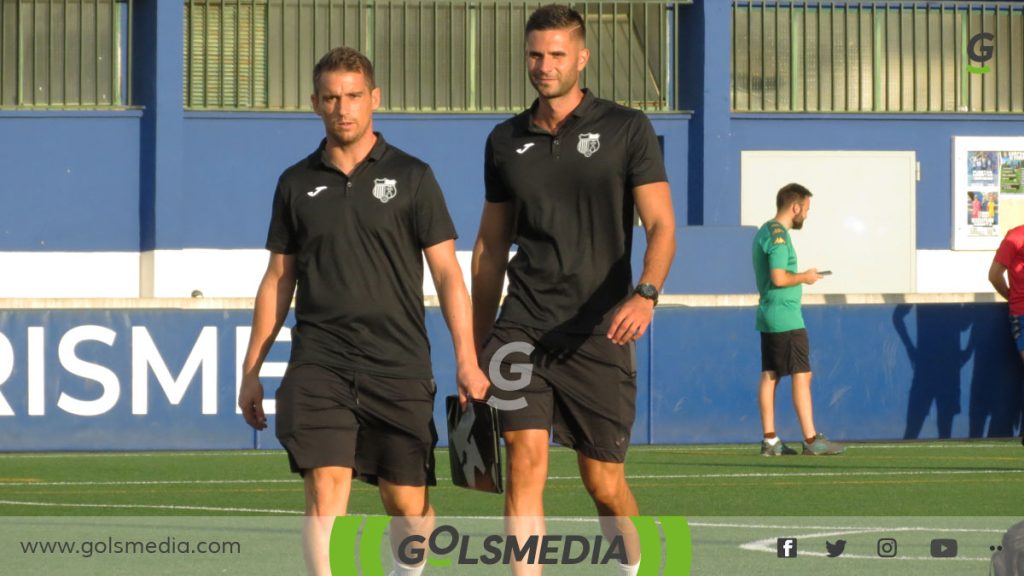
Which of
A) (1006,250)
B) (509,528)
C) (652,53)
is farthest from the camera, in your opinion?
(652,53)

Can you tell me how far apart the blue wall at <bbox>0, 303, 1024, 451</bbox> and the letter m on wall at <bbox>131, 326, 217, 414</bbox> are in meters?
0.02

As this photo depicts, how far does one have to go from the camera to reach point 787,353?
46.8 feet

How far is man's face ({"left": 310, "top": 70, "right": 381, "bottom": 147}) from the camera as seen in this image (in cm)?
688

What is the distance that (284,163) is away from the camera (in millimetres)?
27531

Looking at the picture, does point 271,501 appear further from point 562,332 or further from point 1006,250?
point 1006,250

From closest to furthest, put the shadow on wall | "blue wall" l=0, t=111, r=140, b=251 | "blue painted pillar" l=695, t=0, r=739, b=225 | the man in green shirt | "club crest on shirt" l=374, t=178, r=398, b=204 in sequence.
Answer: "club crest on shirt" l=374, t=178, r=398, b=204
the man in green shirt
the shadow on wall
"blue wall" l=0, t=111, r=140, b=251
"blue painted pillar" l=695, t=0, r=739, b=225

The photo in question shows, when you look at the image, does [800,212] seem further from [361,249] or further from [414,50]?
[414,50]

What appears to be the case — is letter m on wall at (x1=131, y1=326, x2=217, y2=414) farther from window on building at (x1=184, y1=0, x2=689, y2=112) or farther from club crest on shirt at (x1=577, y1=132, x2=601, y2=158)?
window on building at (x1=184, y1=0, x2=689, y2=112)

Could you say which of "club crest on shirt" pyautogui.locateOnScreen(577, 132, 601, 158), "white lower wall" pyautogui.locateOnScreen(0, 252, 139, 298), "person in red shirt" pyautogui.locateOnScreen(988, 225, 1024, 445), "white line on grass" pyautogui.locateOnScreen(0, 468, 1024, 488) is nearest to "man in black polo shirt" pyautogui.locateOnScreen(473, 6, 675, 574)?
"club crest on shirt" pyautogui.locateOnScreen(577, 132, 601, 158)

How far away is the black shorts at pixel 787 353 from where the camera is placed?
46.8ft

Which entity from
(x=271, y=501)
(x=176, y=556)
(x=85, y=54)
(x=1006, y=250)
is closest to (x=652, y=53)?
(x=85, y=54)

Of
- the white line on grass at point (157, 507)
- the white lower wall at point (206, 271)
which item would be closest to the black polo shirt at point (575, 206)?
the white line on grass at point (157, 507)

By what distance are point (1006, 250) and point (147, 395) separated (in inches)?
253

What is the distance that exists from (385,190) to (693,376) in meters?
9.62
